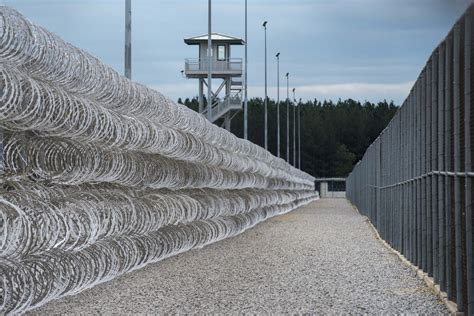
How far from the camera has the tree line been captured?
4122 inches

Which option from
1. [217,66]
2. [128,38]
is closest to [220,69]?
[217,66]

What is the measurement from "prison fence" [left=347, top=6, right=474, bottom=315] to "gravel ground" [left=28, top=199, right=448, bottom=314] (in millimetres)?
498

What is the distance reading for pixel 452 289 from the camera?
9312 millimetres

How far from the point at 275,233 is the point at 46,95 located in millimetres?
15687

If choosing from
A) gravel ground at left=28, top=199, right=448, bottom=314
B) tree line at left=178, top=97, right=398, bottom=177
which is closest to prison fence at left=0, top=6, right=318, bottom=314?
gravel ground at left=28, top=199, right=448, bottom=314

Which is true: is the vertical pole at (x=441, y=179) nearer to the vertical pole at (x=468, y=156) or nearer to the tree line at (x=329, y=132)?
the vertical pole at (x=468, y=156)

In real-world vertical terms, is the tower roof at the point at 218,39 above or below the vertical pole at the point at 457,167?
above

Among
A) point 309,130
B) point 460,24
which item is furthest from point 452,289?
Answer: point 309,130

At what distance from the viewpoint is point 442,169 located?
398 inches

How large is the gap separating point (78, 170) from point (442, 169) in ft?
12.9

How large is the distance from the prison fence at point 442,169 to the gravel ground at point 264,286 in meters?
0.50

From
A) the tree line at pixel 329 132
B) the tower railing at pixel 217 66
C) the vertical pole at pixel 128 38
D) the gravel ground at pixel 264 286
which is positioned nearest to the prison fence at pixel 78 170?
the gravel ground at pixel 264 286

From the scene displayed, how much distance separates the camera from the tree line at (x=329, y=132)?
105 meters

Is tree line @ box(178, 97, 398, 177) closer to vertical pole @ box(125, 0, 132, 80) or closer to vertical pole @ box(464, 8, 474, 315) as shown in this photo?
vertical pole @ box(125, 0, 132, 80)
